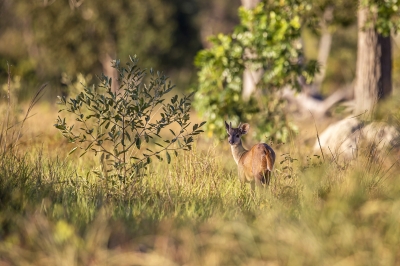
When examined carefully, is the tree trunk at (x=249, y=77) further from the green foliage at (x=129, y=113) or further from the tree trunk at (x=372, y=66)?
the green foliage at (x=129, y=113)

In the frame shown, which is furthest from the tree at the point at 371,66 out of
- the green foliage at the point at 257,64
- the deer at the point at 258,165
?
the deer at the point at 258,165

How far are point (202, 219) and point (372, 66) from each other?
264 inches

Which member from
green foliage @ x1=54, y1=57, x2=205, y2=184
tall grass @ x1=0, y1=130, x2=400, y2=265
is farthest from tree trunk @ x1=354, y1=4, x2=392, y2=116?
→ green foliage @ x1=54, y1=57, x2=205, y2=184

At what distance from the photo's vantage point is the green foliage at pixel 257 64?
10.4m

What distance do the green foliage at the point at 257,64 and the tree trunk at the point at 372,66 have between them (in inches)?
40.1

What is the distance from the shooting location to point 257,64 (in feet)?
34.6

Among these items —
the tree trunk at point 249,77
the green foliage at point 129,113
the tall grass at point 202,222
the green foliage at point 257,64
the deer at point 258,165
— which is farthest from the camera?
the tree trunk at point 249,77

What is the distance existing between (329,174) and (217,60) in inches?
196

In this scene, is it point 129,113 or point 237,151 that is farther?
point 237,151

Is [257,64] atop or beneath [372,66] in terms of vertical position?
beneath

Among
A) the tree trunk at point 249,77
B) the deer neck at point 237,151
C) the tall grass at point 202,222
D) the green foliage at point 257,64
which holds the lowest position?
the tall grass at point 202,222

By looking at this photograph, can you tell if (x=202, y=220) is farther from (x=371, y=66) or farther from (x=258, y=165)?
(x=371, y=66)

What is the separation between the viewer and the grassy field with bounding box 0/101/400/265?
415cm

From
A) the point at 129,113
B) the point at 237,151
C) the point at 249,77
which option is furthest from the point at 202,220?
the point at 249,77
